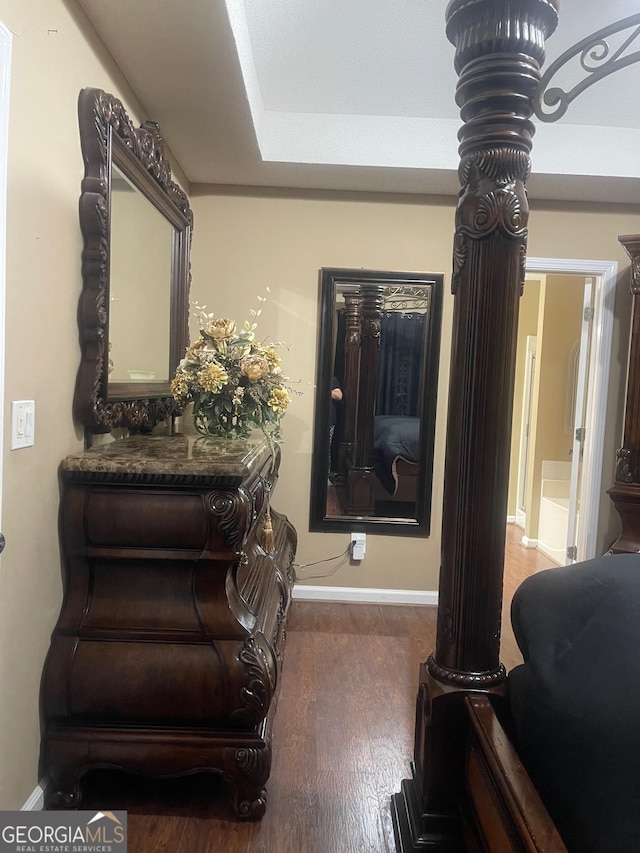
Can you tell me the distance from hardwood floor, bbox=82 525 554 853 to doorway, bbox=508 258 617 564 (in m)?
1.17

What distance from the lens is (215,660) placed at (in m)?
1.66

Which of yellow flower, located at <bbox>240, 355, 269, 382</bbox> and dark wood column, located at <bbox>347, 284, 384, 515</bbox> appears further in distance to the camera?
dark wood column, located at <bbox>347, 284, 384, 515</bbox>

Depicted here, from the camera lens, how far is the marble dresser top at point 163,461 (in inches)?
64.6

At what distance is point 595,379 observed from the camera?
3.40 m

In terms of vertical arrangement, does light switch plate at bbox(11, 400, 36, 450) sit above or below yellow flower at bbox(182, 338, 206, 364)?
below

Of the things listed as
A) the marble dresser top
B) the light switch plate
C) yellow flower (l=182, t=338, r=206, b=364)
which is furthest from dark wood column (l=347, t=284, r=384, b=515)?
the light switch plate

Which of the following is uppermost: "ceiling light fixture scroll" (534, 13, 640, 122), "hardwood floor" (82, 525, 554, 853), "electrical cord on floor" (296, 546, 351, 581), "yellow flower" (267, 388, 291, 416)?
"ceiling light fixture scroll" (534, 13, 640, 122)

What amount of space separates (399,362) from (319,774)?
2.15 meters

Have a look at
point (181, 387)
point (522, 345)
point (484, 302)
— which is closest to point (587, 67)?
point (484, 302)

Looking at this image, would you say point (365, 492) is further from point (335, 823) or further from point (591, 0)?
point (591, 0)

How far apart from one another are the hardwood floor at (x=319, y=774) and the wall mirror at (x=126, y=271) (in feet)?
3.93

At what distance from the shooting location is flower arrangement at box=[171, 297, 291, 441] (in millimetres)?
2166

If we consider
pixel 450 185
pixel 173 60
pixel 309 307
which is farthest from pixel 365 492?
pixel 173 60

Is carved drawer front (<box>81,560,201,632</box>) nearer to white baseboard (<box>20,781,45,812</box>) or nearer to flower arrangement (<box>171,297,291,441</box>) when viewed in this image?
white baseboard (<box>20,781,45,812</box>)
